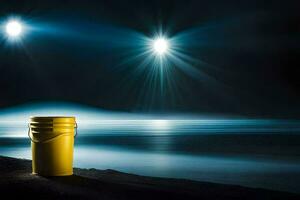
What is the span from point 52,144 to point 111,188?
1.35 meters

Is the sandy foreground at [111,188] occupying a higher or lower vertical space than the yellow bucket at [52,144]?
lower

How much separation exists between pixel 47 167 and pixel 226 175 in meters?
8.81

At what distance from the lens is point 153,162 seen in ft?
70.2

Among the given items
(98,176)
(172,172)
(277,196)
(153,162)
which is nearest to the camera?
(277,196)

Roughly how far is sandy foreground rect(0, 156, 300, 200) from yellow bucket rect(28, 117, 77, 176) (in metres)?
0.22

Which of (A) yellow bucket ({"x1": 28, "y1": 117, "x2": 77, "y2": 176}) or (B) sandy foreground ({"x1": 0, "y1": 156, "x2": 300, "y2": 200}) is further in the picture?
(A) yellow bucket ({"x1": 28, "y1": 117, "x2": 77, "y2": 176})

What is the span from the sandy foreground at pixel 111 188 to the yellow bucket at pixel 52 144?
22cm

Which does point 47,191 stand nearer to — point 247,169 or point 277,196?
point 277,196

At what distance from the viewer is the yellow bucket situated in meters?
8.06

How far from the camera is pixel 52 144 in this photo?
8.06 metres

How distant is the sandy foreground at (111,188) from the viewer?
680 cm

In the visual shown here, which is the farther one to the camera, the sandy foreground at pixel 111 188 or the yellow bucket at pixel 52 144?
the yellow bucket at pixel 52 144

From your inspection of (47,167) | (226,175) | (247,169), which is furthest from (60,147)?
(247,169)

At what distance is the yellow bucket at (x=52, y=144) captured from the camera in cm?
806
